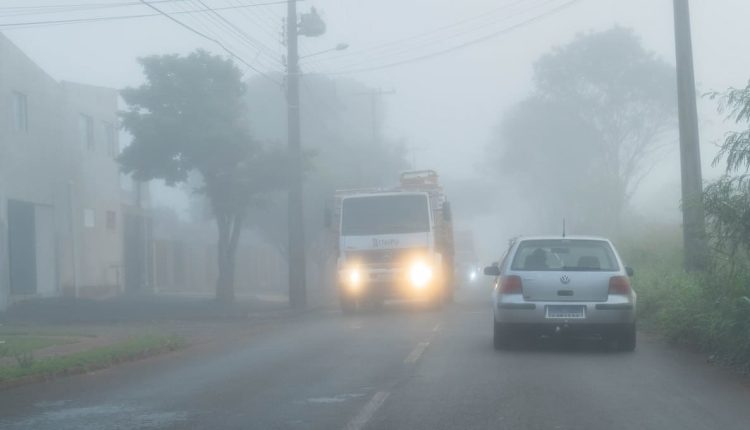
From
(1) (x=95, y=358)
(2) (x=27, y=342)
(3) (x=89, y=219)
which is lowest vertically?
(2) (x=27, y=342)

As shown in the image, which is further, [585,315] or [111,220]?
[111,220]

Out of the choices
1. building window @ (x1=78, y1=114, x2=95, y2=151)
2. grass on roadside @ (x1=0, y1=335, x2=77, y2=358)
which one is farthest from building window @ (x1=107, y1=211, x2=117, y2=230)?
grass on roadside @ (x1=0, y1=335, x2=77, y2=358)

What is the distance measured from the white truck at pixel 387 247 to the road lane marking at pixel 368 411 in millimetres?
14605

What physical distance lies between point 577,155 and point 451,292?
2735cm

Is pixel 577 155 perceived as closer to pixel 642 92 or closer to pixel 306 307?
pixel 642 92

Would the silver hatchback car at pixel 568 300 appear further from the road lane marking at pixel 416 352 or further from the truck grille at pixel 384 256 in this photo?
the truck grille at pixel 384 256

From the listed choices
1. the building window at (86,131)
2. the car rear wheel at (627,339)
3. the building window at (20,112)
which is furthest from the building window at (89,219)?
the car rear wheel at (627,339)

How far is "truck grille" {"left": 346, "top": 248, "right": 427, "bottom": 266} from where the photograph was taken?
25.8 metres

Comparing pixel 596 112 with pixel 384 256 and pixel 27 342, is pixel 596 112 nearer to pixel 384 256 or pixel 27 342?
pixel 384 256

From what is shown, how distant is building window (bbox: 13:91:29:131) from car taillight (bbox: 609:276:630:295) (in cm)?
2062

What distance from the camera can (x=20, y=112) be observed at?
1210 inches

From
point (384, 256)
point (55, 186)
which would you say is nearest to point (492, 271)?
point (384, 256)

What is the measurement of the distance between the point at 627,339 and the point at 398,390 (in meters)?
5.00

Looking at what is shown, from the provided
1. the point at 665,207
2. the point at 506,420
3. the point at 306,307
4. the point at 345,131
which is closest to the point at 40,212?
the point at 306,307
